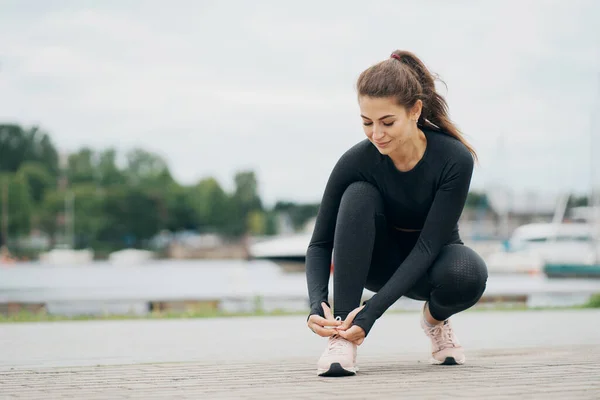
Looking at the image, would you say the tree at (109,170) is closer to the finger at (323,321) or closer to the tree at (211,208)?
the tree at (211,208)

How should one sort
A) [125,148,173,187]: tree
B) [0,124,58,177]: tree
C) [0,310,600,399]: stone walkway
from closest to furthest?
[0,310,600,399]: stone walkway → [0,124,58,177]: tree → [125,148,173,187]: tree

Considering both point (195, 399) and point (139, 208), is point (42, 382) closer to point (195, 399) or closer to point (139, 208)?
point (195, 399)

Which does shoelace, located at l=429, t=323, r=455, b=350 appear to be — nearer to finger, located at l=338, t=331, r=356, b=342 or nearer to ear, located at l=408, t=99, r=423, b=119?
finger, located at l=338, t=331, r=356, b=342

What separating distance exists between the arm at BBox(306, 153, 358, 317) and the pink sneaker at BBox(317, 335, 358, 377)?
0.24m

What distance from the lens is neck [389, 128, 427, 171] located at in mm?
3437

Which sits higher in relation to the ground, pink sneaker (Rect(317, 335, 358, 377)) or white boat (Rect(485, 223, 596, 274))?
pink sneaker (Rect(317, 335, 358, 377))

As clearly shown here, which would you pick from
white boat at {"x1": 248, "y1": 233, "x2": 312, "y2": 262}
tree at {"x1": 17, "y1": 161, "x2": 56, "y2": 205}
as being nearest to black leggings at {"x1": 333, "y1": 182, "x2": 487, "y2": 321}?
white boat at {"x1": 248, "y1": 233, "x2": 312, "y2": 262}

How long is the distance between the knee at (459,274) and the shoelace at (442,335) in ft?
0.76

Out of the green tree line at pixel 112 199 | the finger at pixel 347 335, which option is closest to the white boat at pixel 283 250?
the green tree line at pixel 112 199

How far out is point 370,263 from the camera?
11.7ft

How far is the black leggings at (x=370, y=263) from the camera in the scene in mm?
3359

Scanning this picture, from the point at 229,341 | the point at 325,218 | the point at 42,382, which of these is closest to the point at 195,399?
the point at 42,382

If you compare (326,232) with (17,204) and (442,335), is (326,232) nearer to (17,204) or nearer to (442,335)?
(442,335)

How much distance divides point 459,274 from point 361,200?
461 mm
